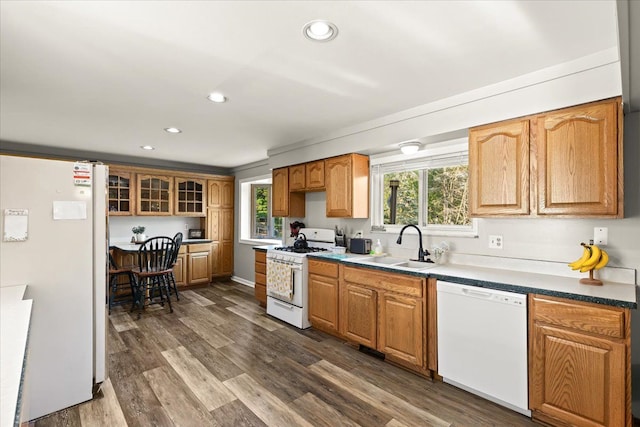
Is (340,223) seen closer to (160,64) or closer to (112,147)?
(160,64)

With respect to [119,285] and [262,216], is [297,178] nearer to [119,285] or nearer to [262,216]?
[262,216]

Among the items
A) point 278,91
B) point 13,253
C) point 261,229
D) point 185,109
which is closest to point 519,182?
point 278,91

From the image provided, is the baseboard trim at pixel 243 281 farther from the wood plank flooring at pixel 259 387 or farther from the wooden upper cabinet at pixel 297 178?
the wooden upper cabinet at pixel 297 178

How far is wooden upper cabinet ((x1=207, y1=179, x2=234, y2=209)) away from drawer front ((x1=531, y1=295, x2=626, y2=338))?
539cm

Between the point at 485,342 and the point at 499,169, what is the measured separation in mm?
1268

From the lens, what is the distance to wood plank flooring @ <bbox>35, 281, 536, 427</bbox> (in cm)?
204

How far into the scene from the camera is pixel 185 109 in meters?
2.95

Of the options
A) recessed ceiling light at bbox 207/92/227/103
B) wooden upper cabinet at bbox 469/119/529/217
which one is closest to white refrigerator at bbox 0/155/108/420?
recessed ceiling light at bbox 207/92/227/103

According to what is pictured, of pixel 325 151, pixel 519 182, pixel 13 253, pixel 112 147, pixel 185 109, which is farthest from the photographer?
pixel 112 147

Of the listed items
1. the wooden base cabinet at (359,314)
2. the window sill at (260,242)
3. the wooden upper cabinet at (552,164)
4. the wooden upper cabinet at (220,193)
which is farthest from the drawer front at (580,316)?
the wooden upper cabinet at (220,193)

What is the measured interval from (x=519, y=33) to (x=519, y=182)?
1007mm

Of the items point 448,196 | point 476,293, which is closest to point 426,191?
point 448,196

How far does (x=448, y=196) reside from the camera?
3.05m

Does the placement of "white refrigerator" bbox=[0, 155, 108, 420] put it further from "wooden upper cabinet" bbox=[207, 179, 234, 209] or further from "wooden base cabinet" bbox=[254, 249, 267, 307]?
"wooden upper cabinet" bbox=[207, 179, 234, 209]
